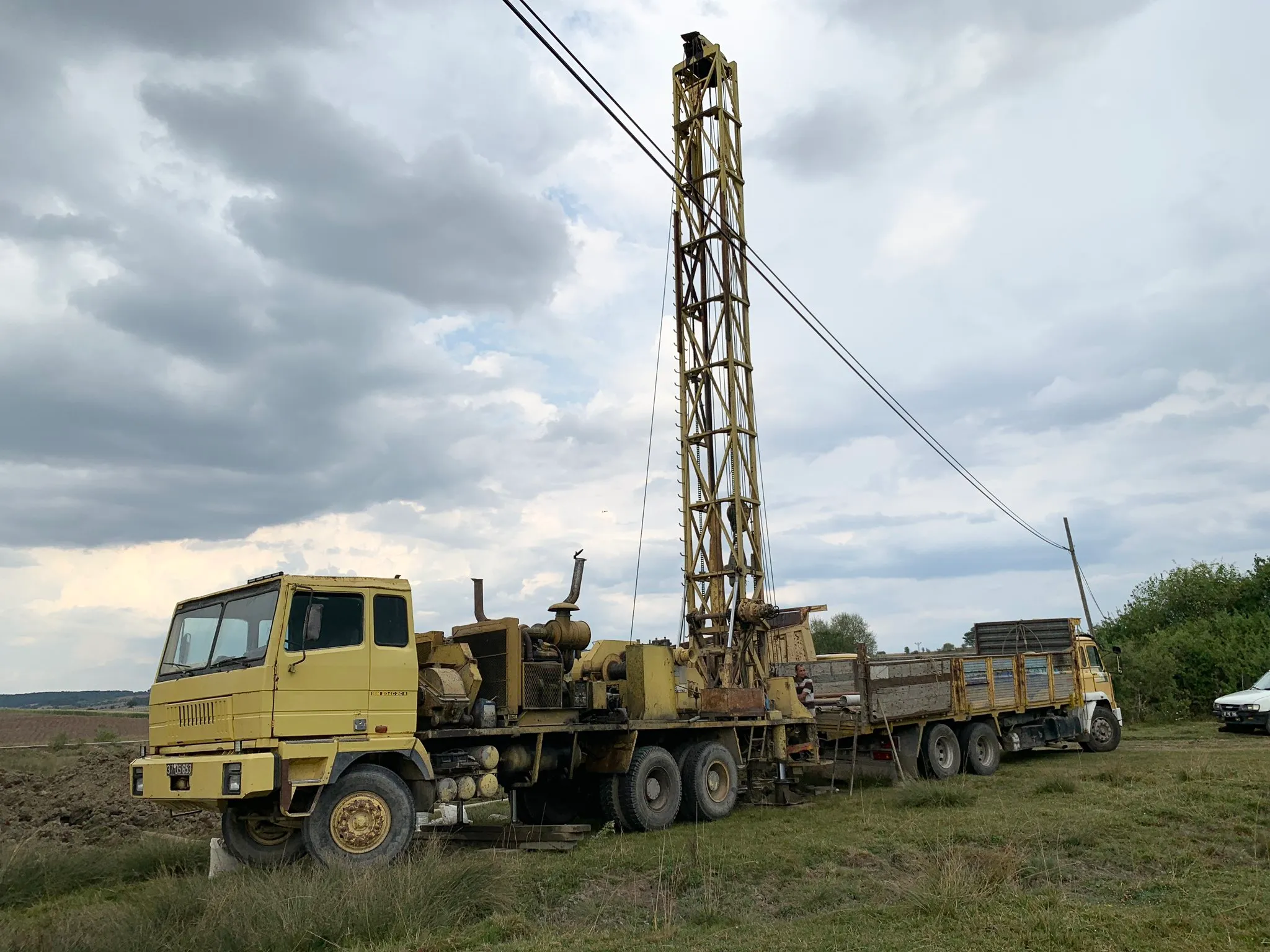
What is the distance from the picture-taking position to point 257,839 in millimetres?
9906

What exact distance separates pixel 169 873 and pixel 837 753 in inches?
410

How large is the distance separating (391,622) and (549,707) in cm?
246

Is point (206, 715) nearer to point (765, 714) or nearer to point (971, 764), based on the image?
point (765, 714)

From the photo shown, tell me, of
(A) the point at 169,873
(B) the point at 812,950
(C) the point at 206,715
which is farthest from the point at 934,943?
(A) the point at 169,873

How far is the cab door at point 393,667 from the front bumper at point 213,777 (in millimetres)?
1178

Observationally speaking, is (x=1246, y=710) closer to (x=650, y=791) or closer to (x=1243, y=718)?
(x=1243, y=718)

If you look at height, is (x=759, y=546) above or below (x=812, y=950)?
above

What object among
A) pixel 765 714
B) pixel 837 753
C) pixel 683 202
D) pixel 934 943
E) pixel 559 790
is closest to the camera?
pixel 934 943

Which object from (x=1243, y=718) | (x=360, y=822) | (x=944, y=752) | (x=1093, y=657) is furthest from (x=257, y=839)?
(x=1243, y=718)

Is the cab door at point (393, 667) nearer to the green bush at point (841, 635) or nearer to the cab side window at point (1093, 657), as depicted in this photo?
the cab side window at point (1093, 657)

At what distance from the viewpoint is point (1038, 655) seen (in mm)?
19938

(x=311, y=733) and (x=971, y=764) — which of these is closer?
(x=311, y=733)

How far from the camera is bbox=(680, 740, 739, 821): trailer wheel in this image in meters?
13.2

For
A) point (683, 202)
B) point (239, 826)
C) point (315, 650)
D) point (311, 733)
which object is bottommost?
point (239, 826)
